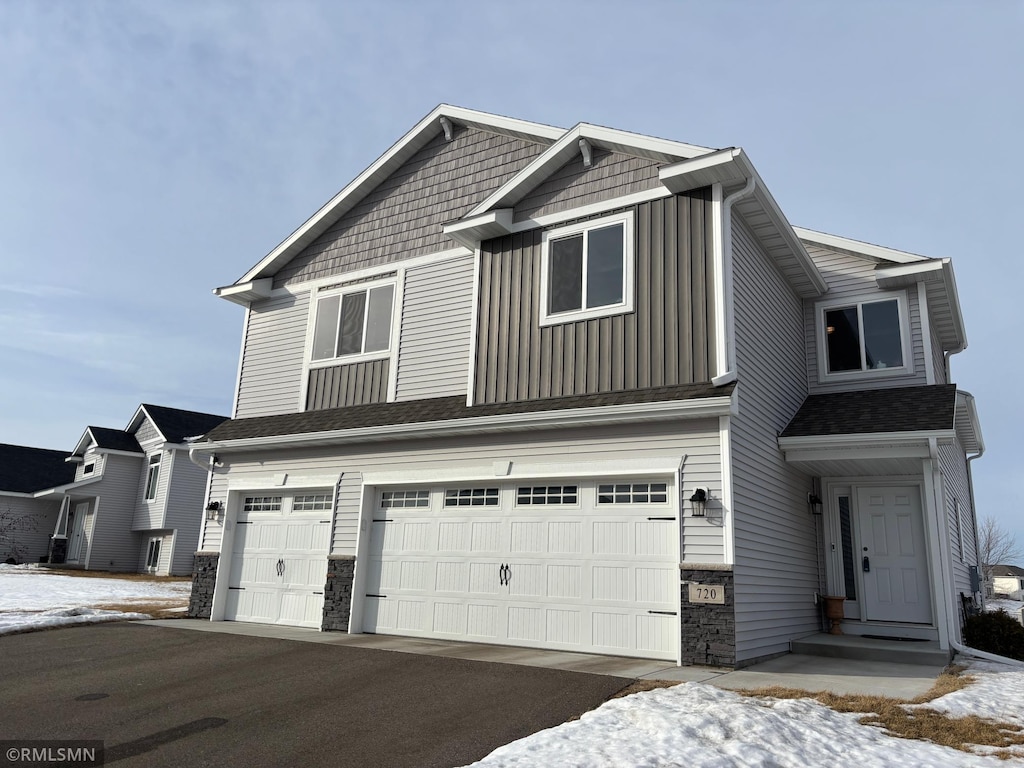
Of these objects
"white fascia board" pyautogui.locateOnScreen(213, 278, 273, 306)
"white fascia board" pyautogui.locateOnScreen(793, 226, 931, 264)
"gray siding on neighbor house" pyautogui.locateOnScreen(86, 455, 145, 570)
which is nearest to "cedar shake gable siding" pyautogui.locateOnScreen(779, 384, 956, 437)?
"white fascia board" pyautogui.locateOnScreen(793, 226, 931, 264)

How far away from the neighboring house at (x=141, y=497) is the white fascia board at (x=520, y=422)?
56.3 feet

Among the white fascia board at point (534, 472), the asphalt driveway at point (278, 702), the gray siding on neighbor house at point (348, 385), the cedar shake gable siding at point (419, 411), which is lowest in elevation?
the asphalt driveway at point (278, 702)

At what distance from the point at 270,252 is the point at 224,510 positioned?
4802 mm

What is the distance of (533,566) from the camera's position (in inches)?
376

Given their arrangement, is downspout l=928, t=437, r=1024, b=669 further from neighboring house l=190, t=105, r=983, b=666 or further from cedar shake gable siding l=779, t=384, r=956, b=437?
cedar shake gable siding l=779, t=384, r=956, b=437

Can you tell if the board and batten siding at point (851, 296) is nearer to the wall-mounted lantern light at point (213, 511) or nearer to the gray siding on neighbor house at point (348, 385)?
the gray siding on neighbor house at point (348, 385)

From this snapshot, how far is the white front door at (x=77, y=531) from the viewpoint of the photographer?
30369 millimetres

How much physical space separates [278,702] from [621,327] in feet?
19.3

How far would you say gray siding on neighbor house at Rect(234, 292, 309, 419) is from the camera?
13.2 m

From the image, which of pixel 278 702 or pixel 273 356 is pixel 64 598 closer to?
pixel 273 356

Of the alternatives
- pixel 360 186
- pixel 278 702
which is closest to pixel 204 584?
pixel 278 702

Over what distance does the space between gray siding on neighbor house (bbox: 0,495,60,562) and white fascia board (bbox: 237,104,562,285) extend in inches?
1082

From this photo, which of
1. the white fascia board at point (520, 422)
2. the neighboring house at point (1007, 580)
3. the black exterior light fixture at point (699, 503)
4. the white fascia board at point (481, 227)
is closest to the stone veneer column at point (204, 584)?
the white fascia board at point (520, 422)

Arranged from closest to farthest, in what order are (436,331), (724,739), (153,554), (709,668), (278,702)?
(724,739)
(278,702)
(709,668)
(436,331)
(153,554)
